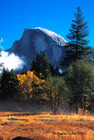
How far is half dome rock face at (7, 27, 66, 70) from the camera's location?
145625 millimetres

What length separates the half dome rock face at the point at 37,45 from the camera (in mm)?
145625

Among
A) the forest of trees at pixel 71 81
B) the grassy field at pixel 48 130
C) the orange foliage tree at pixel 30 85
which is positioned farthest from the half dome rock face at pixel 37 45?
the grassy field at pixel 48 130

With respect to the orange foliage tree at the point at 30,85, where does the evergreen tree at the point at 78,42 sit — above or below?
above

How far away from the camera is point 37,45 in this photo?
157m

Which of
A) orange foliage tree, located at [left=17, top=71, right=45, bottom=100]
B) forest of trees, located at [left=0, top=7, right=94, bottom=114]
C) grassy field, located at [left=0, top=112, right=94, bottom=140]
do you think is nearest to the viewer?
grassy field, located at [left=0, top=112, right=94, bottom=140]

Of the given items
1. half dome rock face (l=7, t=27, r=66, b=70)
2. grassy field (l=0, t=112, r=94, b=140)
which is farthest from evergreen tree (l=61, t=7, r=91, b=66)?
half dome rock face (l=7, t=27, r=66, b=70)

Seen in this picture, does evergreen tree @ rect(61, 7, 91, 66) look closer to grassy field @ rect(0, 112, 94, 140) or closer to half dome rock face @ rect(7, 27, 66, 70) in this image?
grassy field @ rect(0, 112, 94, 140)

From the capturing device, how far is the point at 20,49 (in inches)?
6486

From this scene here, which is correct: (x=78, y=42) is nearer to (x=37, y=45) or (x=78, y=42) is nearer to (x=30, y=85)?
(x=30, y=85)

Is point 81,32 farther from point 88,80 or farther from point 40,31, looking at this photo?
point 40,31

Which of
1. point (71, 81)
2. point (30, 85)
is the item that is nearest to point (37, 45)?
point (30, 85)

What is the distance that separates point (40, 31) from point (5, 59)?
46118 mm

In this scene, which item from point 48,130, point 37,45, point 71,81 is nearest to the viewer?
point 48,130

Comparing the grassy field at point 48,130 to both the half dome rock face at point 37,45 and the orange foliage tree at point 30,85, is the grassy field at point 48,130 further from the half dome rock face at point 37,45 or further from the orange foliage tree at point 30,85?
the half dome rock face at point 37,45
